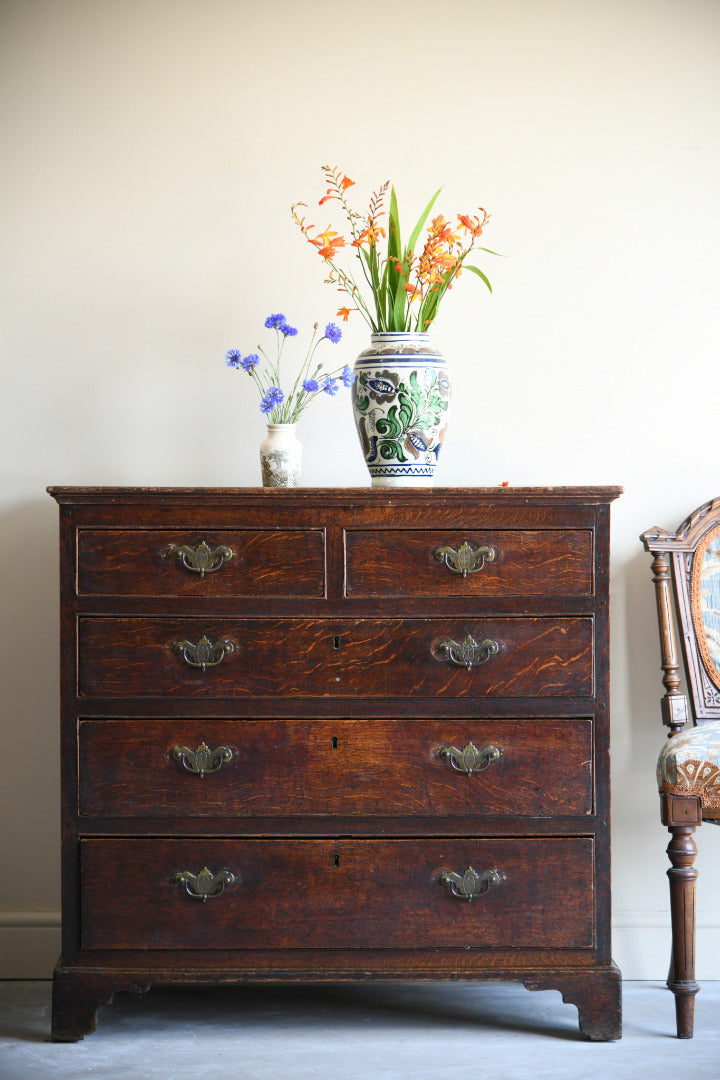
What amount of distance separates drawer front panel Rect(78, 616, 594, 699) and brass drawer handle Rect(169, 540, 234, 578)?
0.11m

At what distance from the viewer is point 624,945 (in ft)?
8.27

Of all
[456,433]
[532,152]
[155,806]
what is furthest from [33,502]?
[532,152]

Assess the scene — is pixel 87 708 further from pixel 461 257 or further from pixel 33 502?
pixel 461 257

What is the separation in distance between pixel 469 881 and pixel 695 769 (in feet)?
1.69

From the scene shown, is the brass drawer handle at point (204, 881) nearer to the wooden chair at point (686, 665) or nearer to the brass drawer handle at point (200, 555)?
the brass drawer handle at point (200, 555)

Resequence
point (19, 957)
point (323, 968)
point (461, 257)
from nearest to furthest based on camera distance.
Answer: point (323, 968) → point (461, 257) → point (19, 957)

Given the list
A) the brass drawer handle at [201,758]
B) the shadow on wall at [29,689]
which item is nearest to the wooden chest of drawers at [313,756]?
the brass drawer handle at [201,758]

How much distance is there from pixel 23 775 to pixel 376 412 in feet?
4.29

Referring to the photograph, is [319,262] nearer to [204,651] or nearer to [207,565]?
[207,565]

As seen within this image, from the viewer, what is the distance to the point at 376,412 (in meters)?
2.15

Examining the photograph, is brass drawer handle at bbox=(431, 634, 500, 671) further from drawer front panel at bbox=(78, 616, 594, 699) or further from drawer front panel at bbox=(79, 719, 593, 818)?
drawer front panel at bbox=(79, 719, 593, 818)

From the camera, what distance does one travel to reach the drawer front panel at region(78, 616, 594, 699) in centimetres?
203

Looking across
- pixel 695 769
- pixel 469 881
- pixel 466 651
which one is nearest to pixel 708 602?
pixel 695 769

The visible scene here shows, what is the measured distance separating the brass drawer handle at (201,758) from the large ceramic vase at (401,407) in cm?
66
